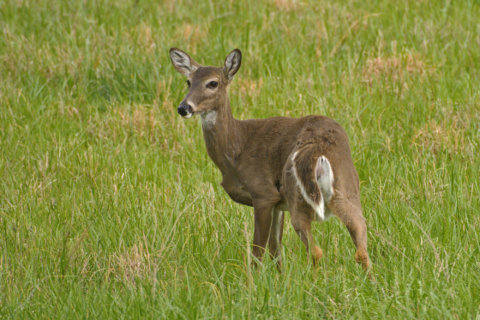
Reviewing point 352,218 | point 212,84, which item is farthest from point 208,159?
point 352,218

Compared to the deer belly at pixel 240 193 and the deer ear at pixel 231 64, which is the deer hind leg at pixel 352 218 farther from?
the deer ear at pixel 231 64

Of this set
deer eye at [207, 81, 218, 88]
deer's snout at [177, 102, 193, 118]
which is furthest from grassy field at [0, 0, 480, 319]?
deer eye at [207, 81, 218, 88]

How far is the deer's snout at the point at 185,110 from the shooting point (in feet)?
16.8

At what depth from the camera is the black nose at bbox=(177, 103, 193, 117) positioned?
16.8ft

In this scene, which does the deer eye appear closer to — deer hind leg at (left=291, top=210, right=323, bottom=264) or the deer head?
the deer head

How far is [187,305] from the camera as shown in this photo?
388 centimetres

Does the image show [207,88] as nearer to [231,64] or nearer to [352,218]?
[231,64]

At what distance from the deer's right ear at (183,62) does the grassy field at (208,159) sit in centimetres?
81

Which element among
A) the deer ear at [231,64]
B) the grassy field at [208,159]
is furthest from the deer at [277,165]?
the grassy field at [208,159]

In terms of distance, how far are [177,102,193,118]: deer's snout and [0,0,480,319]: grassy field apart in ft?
2.00

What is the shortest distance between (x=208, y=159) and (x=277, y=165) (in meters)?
1.55

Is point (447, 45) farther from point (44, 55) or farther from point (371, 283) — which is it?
point (371, 283)

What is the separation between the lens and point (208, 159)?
21.8ft

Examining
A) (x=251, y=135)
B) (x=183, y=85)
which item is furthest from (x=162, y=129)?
(x=251, y=135)
